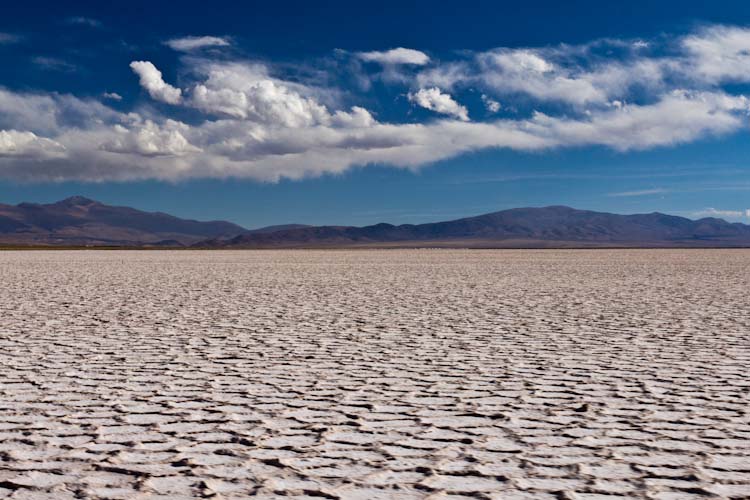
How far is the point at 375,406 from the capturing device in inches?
195

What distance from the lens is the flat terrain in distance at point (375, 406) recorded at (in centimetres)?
343

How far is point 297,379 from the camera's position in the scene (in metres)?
5.95

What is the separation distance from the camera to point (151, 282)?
65.7ft

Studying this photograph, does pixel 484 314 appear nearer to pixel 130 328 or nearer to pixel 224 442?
pixel 130 328

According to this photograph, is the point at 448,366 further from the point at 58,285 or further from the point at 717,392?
the point at 58,285

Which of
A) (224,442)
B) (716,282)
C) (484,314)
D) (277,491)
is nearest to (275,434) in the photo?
(224,442)

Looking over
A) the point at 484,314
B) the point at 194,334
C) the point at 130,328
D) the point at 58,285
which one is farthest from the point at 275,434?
the point at 58,285

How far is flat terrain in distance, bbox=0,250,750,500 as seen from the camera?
3428 millimetres

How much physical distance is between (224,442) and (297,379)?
75.1 inches

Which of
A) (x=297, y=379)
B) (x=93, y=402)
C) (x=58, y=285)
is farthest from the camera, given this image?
(x=58, y=285)

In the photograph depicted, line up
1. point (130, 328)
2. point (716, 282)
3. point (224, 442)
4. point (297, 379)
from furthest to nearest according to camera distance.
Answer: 1. point (716, 282)
2. point (130, 328)
3. point (297, 379)
4. point (224, 442)

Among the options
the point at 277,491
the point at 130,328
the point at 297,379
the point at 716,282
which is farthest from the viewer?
the point at 716,282

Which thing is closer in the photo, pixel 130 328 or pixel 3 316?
pixel 130 328

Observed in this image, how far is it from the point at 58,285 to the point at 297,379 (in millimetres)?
13932
